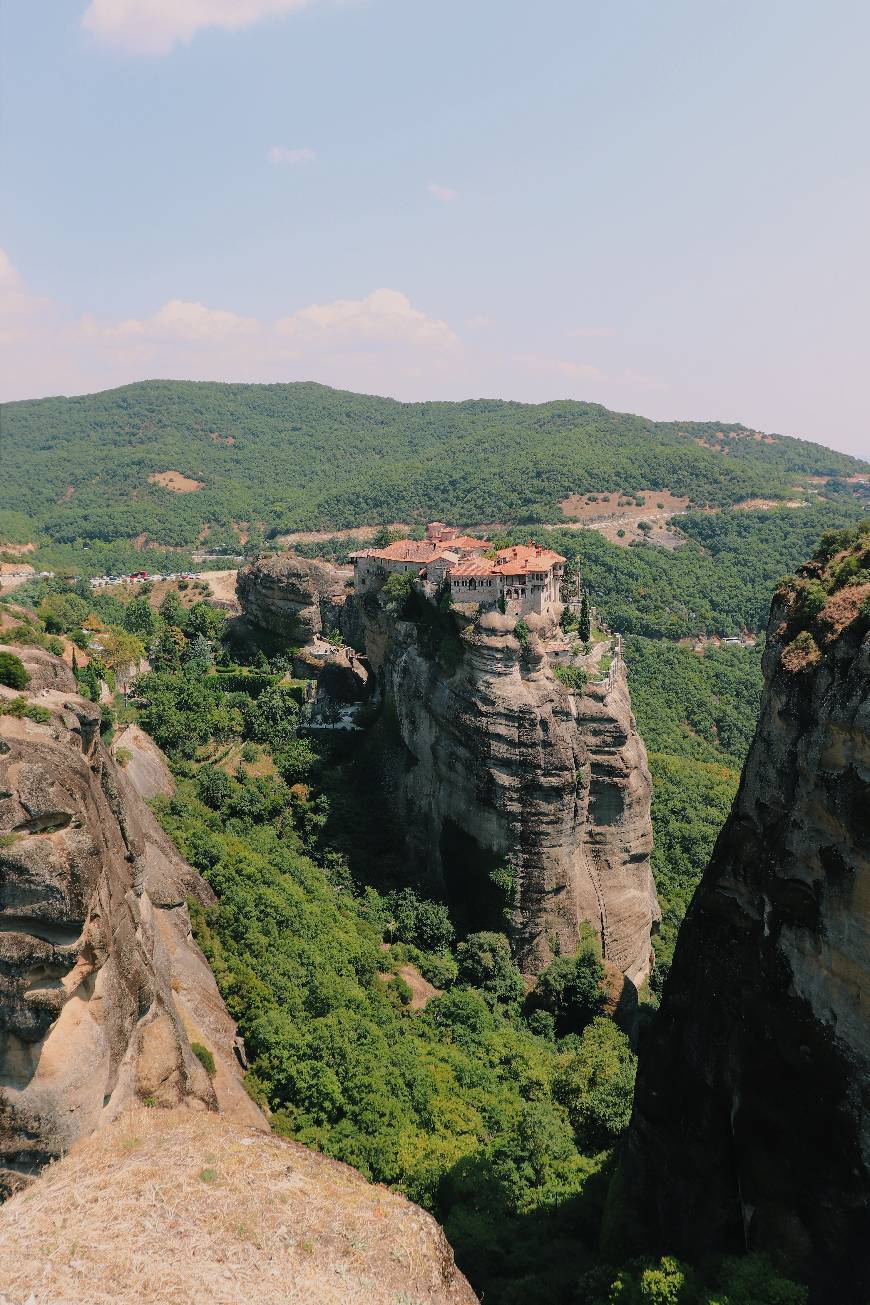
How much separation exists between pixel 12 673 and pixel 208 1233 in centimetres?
1767

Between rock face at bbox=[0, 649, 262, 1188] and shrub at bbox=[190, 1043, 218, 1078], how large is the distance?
A: 1.86ft

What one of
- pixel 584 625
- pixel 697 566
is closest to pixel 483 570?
pixel 584 625

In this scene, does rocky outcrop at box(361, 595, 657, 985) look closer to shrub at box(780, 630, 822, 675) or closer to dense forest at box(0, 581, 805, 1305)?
dense forest at box(0, 581, 805, 1305)

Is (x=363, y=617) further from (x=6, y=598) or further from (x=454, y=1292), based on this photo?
(x=454, y=1292)

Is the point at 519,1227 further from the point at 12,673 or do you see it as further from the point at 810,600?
the point at 12,673

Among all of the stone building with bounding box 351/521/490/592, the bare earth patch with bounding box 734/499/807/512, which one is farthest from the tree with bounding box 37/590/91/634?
the bare earth patch with bounding box 734/499/807/512

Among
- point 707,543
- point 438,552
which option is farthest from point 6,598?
point 707,543

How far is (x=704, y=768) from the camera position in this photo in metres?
68.8

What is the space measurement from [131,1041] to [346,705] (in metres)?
41.9

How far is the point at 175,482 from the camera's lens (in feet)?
580

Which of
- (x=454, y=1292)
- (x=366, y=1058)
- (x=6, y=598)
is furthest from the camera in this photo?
(x=6, y=598)

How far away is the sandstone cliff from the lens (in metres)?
46.0

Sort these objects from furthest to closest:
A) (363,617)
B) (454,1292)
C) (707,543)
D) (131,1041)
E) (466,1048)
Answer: (707,543), (363,617), (466,1048), (131,1041), (454,1292)

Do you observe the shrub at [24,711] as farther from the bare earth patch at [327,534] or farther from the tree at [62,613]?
the bare earth patch at [327,534]
